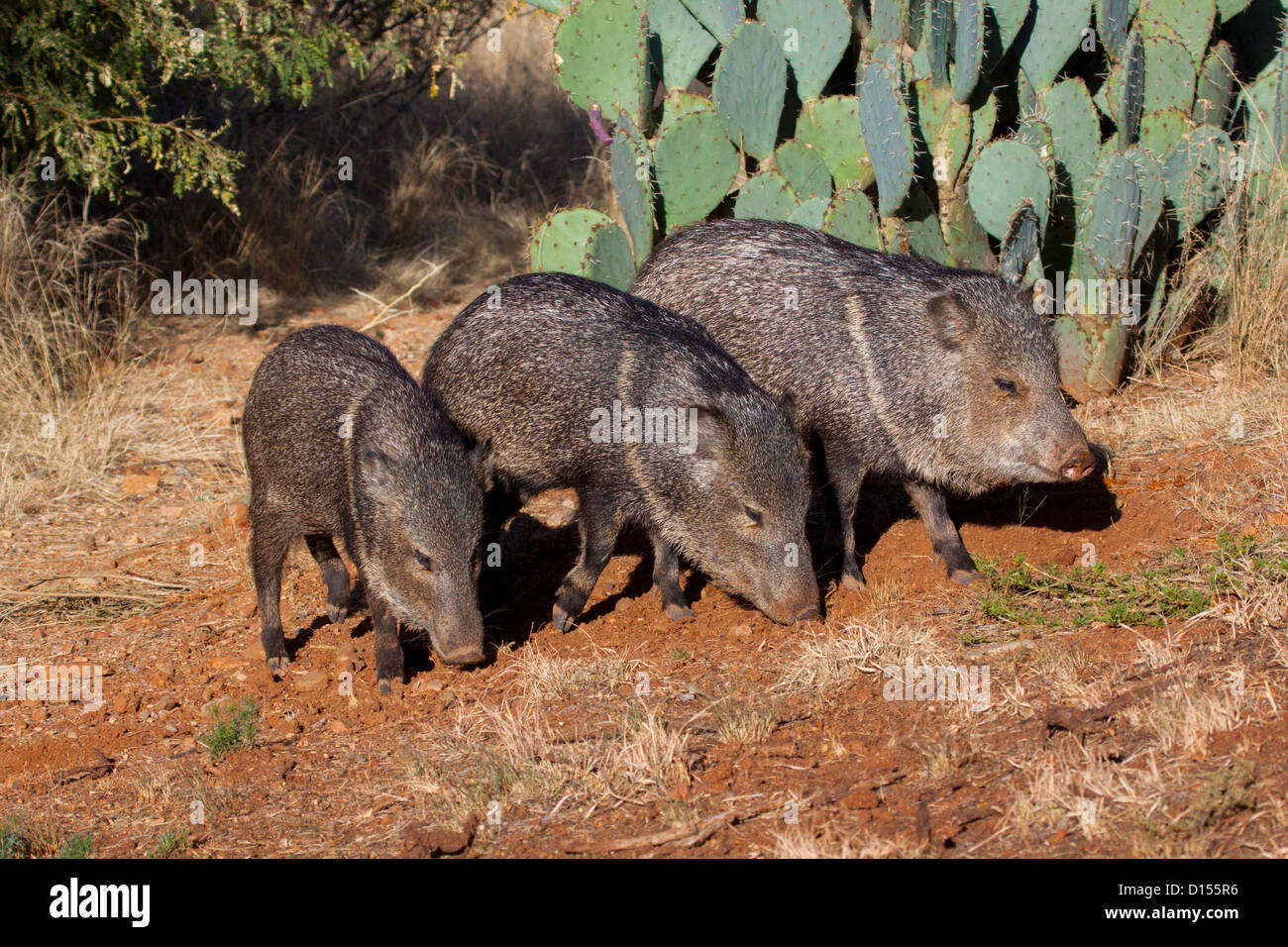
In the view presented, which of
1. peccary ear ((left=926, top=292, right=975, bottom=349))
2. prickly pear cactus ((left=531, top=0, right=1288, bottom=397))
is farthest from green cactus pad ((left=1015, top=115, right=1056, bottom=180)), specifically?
peccary ear ((left=926, top=292, right=975, bottom=349))

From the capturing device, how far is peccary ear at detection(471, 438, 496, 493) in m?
4.18

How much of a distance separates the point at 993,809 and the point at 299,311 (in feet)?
20.4

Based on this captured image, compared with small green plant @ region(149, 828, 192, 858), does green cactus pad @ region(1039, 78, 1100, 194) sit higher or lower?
higher

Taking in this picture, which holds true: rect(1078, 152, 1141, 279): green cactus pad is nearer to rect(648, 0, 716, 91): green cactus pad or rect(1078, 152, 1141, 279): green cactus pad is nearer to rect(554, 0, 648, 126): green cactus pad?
rect(648, 0, 716, 91): green cactus pad

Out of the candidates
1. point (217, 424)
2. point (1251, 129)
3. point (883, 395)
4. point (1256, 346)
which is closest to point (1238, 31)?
point (1251, 129)

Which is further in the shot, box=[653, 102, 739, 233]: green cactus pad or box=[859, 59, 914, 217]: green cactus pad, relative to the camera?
box=[653, 102, 739, 233]: green cactus pad

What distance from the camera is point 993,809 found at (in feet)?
9.27

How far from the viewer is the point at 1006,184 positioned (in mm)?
5371

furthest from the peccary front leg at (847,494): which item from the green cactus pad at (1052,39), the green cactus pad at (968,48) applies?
the green cactus pad at (1052,39)

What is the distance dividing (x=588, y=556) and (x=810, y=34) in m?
2.70

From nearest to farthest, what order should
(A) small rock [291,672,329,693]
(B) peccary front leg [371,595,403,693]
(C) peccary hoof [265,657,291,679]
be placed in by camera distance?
(B) peccary front leg [371,595,403,693]
(A) small rock [291,672,329,693]
(C) peccary hoof [265,657,291,679]

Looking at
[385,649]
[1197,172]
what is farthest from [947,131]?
[385,649]

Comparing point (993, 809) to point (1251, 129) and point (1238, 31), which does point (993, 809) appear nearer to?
point (1251, 129)

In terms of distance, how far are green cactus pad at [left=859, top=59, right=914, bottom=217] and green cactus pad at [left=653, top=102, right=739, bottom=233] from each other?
69cm
